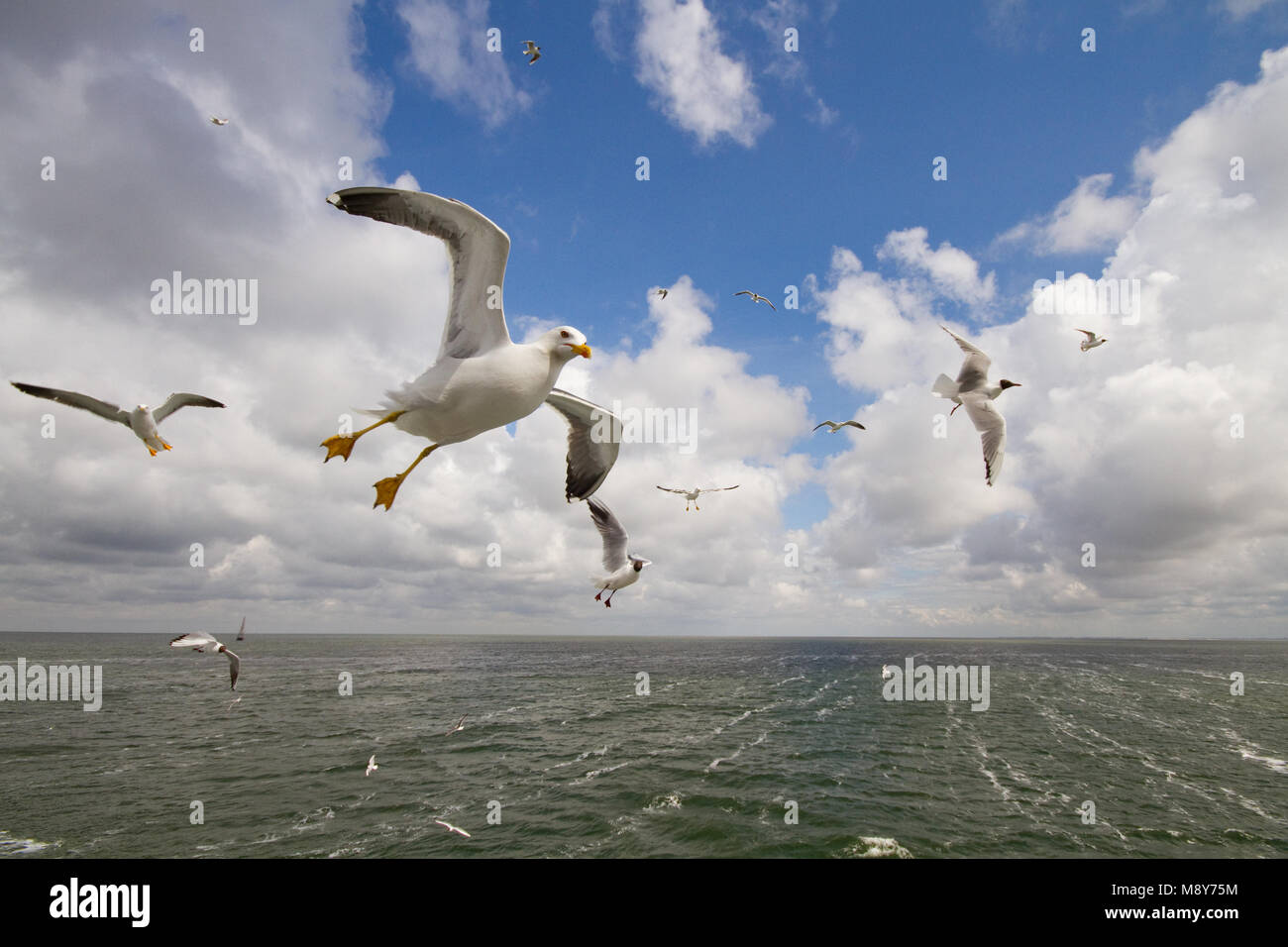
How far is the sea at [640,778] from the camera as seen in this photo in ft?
55.5

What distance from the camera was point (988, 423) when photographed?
1132 centimetres

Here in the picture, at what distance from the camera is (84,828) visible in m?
17.9
